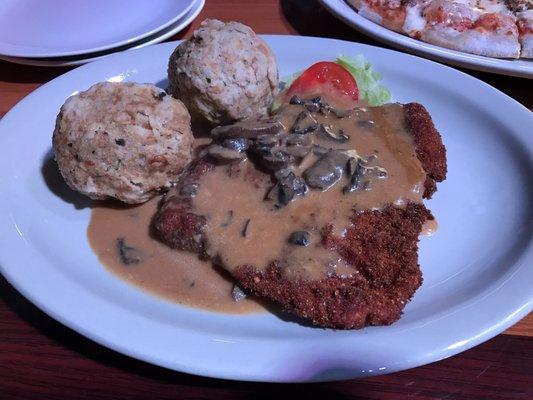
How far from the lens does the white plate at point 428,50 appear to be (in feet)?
11.7

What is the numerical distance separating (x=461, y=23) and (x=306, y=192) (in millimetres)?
2339

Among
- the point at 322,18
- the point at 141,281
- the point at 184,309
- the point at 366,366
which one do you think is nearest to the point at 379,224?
the point at 366,366

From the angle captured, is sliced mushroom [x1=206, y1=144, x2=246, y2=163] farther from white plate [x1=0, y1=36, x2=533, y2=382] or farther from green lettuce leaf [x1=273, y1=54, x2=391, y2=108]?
green lettuce leaf [x1=273, y1=54, x2=391, y2=108]

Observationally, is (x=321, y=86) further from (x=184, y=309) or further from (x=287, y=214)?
(x=184, y=309)

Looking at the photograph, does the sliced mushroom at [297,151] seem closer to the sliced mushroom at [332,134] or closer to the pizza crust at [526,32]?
the sliced mushroom at [332,134]

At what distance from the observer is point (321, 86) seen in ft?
11.1

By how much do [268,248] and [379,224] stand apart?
53cm

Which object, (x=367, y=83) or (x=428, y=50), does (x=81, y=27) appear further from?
(x=428, y=50)

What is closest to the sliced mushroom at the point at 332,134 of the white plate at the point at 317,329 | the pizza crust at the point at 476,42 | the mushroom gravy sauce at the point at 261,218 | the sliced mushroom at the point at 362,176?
the mushroom gravy sauce at the point at 261,218

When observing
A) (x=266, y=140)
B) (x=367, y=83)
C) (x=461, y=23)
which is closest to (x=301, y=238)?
(x=266, y=140)

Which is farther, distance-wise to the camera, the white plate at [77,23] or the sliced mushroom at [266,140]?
the white plate at [77,23]

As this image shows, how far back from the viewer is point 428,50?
12.3 ft

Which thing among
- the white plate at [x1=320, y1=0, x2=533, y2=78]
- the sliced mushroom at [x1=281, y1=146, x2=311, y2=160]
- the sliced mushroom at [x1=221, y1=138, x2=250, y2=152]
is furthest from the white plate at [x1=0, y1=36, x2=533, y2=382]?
the sliced mushroom at [x1=221, y1=138, x2=250, y2=152]

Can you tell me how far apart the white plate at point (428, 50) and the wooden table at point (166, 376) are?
6.32 ft
